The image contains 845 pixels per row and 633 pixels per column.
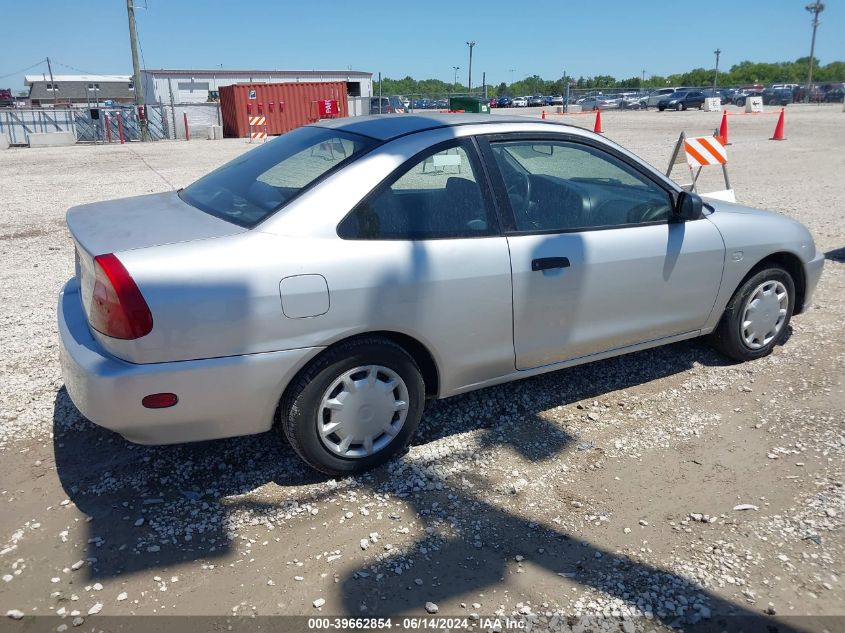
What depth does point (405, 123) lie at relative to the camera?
353 cm

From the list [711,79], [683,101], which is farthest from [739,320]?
[711,79]

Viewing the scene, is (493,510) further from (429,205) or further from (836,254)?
(836,254)

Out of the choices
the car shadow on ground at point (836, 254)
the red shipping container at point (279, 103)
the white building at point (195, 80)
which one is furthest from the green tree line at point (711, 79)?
the car shadow on ground at point (836, 254)

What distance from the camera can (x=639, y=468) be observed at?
11.1ft

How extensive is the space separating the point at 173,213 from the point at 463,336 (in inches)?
62.3

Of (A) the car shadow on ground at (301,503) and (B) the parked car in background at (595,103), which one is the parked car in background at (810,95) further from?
(A) the car shadow on ground at (301,503)

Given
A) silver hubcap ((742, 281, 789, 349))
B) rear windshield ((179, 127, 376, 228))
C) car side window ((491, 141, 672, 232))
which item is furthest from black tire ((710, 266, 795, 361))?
rear windshield ((179, 127, 376, 228))

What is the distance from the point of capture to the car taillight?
2594mm

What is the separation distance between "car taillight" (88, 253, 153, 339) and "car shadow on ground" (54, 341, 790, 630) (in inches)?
35.3

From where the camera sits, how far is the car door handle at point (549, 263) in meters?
3.39

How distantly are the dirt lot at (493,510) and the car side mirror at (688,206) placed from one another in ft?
3.66

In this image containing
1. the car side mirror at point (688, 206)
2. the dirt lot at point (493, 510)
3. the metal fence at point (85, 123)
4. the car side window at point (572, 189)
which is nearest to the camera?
the dirt lot at point (493, 510)

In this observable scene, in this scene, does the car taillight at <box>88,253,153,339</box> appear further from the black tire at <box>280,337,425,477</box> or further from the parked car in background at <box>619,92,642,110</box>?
the parked car in background at <box>619,92,642,110</box>

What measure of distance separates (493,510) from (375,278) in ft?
3.92
